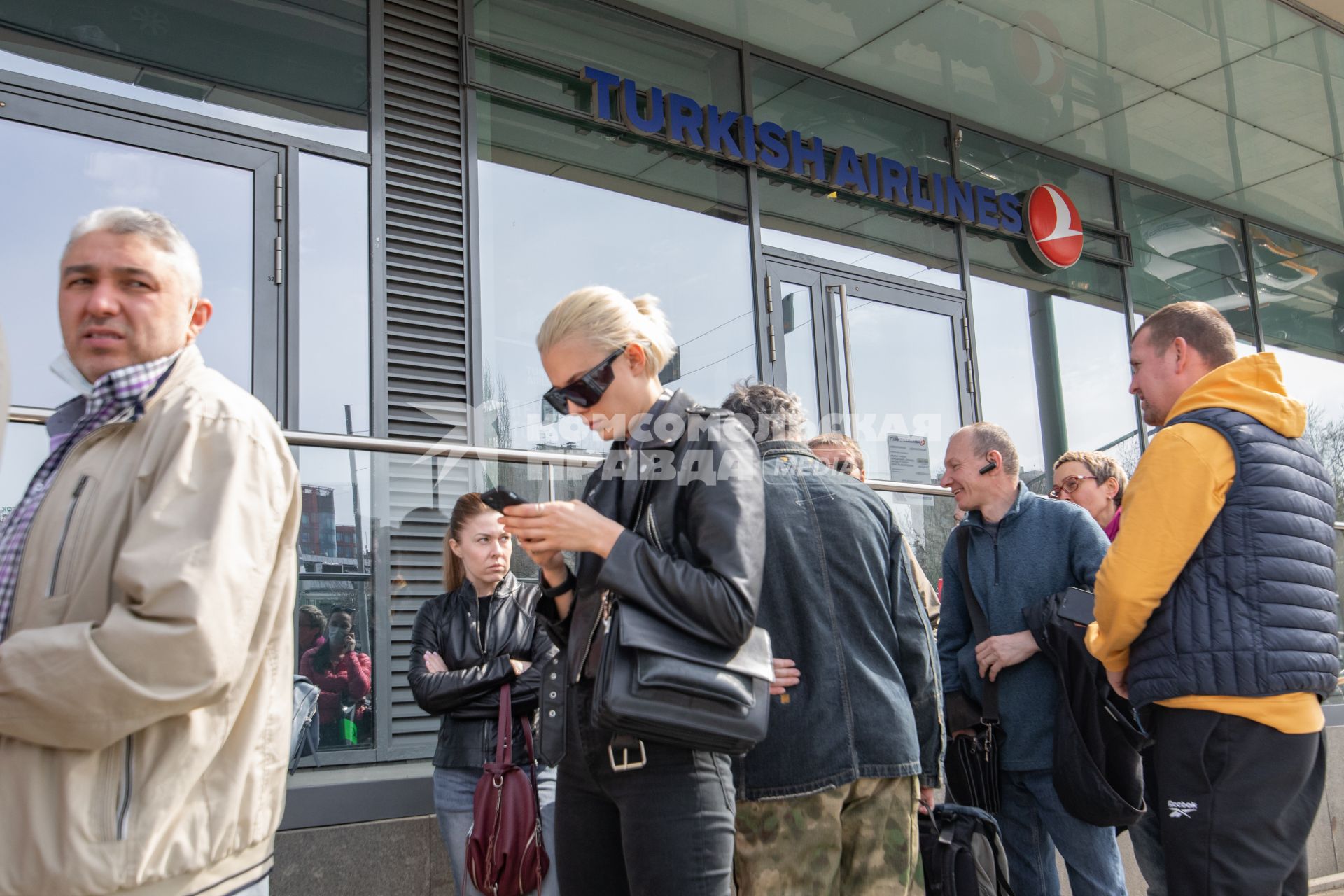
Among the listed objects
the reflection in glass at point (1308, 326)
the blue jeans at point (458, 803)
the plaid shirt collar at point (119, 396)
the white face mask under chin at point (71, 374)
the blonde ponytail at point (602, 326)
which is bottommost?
the blue jeans at point (458, 803)

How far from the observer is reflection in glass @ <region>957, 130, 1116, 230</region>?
874 centimetres

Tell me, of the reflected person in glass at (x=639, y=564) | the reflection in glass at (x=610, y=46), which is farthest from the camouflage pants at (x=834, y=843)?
the reflection in glass at (x=610, y=46)

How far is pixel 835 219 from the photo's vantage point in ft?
25.4

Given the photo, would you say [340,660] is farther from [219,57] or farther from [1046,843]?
[219,57]

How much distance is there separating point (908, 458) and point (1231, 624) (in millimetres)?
4732

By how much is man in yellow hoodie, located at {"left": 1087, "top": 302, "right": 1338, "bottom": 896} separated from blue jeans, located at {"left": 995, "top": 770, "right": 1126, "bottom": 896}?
2.37 feet

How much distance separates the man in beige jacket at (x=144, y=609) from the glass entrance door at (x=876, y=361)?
17.3ft

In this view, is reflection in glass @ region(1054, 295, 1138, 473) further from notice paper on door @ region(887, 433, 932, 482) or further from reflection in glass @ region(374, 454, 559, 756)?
reflection in glass @ region(374, 454, 559, 756)

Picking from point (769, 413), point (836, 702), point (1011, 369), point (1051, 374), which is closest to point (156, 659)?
point (836, 702)

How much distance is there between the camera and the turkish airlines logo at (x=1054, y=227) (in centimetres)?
890

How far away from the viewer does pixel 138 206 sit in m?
5.14

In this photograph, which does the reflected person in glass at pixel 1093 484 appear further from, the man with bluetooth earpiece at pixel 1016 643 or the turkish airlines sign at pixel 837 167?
the turkish airlines sign at pixel 837 167

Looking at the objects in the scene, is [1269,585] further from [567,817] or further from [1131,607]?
[567,817]

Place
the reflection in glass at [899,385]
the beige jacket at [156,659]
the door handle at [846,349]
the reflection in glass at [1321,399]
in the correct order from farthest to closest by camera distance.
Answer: the reflection in glass at [1321,399] → the reflection in glass at [899,385] → the door handle at [846,349] → the beige jacket at [156,659]
